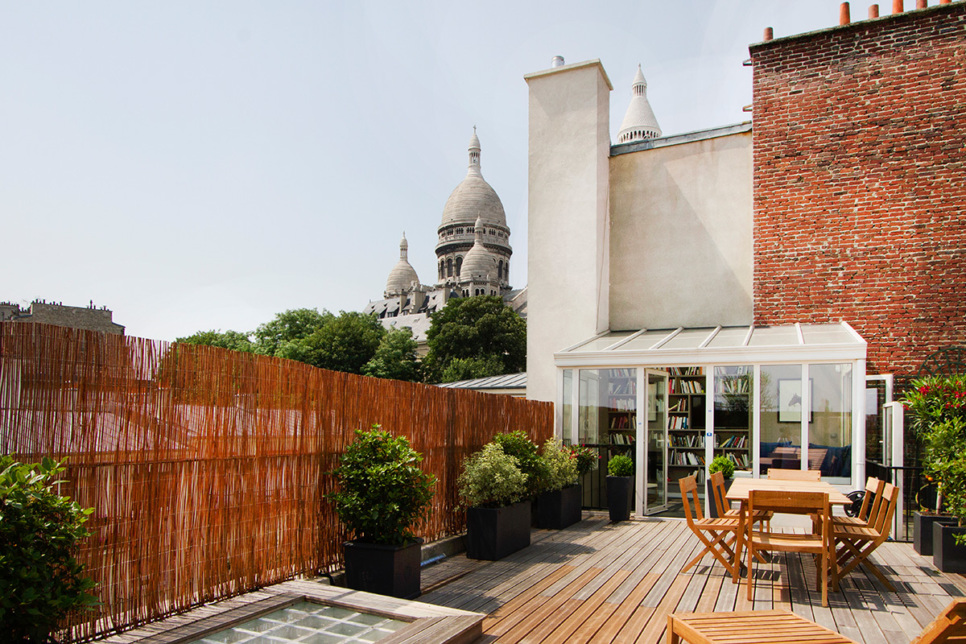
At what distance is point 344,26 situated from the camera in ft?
34.8

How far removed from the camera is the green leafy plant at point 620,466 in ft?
29.2

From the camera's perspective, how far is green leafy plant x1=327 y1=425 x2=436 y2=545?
489 centimetres

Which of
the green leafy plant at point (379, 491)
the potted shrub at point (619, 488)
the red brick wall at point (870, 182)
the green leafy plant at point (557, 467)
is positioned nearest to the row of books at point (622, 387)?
the potted shrub at point (619, 488)

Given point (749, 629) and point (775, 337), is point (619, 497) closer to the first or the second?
point (775, 337)

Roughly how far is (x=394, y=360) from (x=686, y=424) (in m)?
42.0

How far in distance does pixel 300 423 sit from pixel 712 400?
230 inches

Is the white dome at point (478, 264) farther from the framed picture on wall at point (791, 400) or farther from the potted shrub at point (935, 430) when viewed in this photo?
the potted shrub at point (935, 430)

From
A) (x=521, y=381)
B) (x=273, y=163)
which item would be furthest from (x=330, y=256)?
(x=273, y=163)

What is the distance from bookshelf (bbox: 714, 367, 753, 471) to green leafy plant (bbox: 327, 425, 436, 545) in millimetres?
5086

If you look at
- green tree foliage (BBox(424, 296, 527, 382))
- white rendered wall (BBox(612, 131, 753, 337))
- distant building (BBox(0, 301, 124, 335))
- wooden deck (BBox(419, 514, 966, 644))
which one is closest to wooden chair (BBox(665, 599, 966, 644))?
wooden deck (BBox(419, 514, 966, 644))

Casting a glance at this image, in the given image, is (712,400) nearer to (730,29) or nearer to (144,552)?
(730,29)

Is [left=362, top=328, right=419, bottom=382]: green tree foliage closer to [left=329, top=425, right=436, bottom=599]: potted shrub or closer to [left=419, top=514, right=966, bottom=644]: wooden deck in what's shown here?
[left=419, top=514, right=966, bottom=644]: wooden deck

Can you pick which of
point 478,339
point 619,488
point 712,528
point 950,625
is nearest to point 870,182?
point 619,488

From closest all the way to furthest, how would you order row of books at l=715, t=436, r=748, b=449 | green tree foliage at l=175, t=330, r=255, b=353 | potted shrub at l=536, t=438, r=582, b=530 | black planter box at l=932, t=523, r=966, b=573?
black planter box at l=932, t=523, r=966, b=573, potted shrub at l=536, t=438, r=582, b=530, row of books at l=715, t=436, r=748, b=449, green tree foliage at l=175, t=330, r=255, b=353
